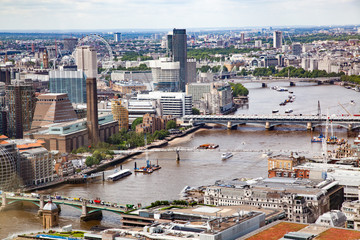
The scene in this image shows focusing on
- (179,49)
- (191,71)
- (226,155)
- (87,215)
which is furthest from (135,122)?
(87,215)

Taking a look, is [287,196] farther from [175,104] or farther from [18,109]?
[175,104]

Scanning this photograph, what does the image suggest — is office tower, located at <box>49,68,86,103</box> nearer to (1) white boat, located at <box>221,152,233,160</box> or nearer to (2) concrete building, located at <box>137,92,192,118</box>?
(2) concrete building, located at <box>137,92,192,118</box>

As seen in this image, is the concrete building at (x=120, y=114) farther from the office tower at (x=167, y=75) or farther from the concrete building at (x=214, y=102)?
the office tower at (x=167, y=75)

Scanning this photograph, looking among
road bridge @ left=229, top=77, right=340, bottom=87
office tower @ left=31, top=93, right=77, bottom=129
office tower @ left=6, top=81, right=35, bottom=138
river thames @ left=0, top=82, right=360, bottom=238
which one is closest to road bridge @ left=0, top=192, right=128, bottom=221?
river thames @ left=0, top=82, right=360, bottom=238

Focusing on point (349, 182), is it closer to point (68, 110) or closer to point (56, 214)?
point (56, 214)

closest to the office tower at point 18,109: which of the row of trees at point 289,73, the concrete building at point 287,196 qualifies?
the concrete building at point 287,196

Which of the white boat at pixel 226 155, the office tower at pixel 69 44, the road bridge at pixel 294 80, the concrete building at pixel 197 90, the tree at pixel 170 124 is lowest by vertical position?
the road bridge at pixel 294 80

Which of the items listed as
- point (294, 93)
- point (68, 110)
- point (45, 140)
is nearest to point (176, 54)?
point (294, 93)
